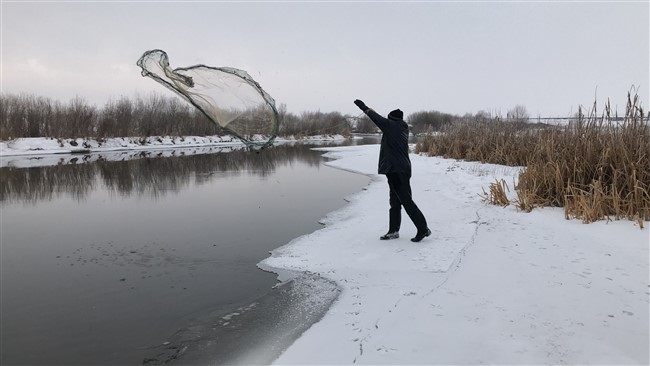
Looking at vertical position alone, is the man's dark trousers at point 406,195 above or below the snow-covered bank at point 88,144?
below

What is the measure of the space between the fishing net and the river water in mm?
2012

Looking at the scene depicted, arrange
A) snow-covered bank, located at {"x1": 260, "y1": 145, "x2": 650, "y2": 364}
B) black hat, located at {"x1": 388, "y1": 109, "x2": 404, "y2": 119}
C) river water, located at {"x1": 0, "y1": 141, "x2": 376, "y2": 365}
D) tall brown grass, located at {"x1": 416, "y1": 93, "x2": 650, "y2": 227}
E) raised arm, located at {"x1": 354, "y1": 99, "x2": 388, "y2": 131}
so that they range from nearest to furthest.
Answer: snow-covered bank, located at {"x1": 260, "y1": 145, "x2": 650, "y2": 364}
river water, located at {"x1": 0, "y1": 141, "x2": 376, "y2": 365}
raised arm, located at {"x1": 354, "y1": 99, "x2": 388, "y2": 131}
black hat, located at {"x1": 388, "y1": 109, "x2": 404, "y2": 119}
tall brown grass, located at {"x1": 416, "y1": 93, "x2": 650, "y2": 227}

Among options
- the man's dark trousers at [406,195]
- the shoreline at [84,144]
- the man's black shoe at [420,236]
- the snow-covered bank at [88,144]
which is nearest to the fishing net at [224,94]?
the man's dark trousers at [406,195]

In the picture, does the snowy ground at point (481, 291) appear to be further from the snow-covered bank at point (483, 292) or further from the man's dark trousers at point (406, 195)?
the man's dark trousers at point (406, 195)

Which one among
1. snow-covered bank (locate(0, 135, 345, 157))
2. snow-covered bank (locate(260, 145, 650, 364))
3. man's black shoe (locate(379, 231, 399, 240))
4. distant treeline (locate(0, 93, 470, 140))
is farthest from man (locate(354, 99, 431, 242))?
snow-covered bank (locate(0, 135, 345, 157))

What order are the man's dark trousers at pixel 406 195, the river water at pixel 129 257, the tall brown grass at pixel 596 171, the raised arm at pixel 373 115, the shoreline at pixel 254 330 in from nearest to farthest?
the shoreline at pixel 254 330, the river water at pixel 129 257, the raised arm at pixel 373 115, the man's dark trousers at pixel 406 195, the tall brown grass at pixel 596 171

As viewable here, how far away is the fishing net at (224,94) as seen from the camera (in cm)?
519

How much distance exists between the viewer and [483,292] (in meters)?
4.06

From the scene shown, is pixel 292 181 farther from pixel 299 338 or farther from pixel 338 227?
pixel 299 338

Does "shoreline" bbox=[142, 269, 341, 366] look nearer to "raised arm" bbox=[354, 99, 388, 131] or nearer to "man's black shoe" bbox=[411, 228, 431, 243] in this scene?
"man's black shoe" bbox=[411, 228, 431, 243]

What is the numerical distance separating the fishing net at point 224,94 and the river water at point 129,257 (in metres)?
2.01

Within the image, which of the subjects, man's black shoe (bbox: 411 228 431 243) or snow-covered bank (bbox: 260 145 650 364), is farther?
man's black shoe (bbox: 411 228 431 243)

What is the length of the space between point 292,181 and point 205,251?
8.50m

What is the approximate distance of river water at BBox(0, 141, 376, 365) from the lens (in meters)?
3.91
